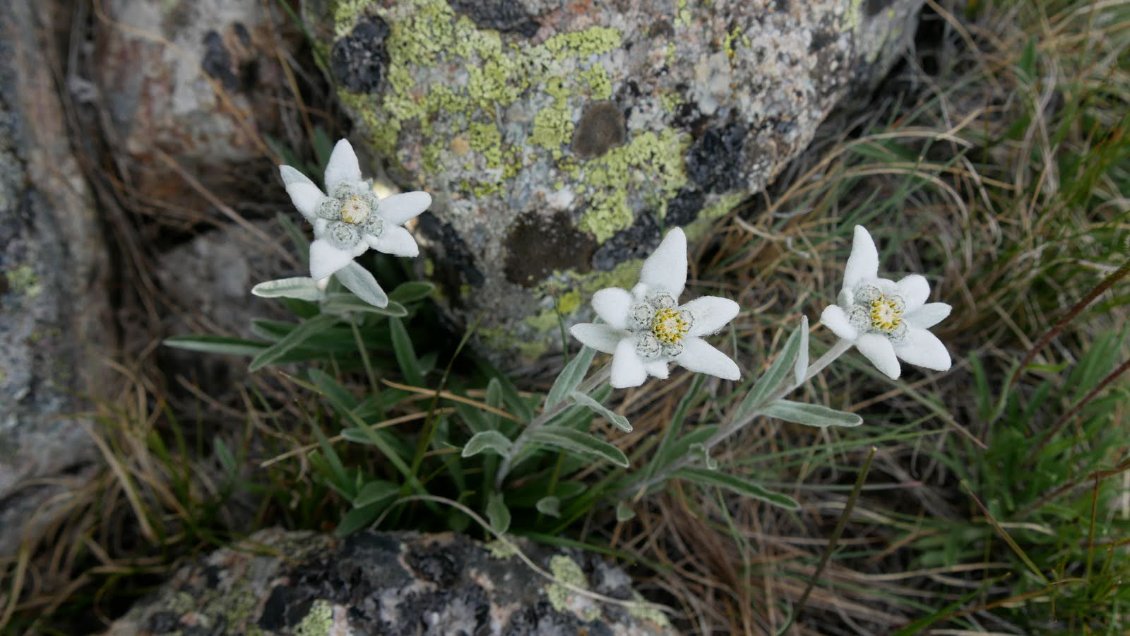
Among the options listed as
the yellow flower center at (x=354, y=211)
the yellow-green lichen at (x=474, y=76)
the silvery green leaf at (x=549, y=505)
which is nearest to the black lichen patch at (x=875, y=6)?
the yellow-green lichen at (x=474, y=76)

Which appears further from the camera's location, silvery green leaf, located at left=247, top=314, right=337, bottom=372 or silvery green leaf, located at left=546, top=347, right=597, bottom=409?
silvery green leaf, located at left=247, top=314, right=337, bottom=372

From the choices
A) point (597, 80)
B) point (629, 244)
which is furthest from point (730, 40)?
point (629, 244)

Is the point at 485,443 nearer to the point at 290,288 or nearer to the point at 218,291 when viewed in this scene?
the point at 290,288

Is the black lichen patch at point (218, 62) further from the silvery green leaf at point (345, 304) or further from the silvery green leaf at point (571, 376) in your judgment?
the silvery green leaf at point (571, 376)

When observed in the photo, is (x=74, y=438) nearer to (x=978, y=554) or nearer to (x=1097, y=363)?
(x=978, y=554)

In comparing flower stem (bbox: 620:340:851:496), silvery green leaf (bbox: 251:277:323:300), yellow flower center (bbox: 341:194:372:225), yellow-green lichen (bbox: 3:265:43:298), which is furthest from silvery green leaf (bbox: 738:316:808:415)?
yellow-green lichen (bbox: 3:265:43:298)

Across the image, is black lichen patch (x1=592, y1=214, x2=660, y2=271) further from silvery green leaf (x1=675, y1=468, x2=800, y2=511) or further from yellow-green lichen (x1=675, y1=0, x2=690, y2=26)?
silvery green leaf (x1=675, y1=468, x2=800, y2=511)
